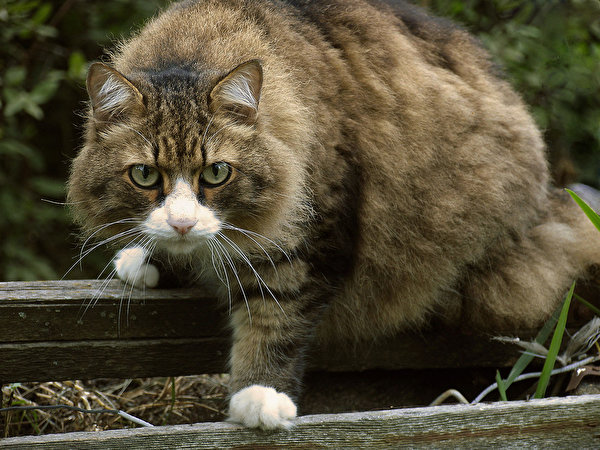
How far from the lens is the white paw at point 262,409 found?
176 cm

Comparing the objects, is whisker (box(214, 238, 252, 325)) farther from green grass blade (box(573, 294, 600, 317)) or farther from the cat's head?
green grass blade (box(573, 294, 600, 317))

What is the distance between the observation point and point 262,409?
1787mm

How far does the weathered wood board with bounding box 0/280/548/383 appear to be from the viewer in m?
2.01

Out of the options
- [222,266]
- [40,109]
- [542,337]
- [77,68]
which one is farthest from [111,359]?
[40,109]

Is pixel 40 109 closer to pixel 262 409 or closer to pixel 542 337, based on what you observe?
pixel 262 409

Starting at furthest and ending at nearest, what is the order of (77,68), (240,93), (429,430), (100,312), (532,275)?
(77,68) < (532,275) < (100,312) < (240,93) < (429,430)

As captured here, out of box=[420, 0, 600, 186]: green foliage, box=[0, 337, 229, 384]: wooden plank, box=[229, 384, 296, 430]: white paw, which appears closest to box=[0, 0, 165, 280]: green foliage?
box=[0, 337, 229, 384]: wooden plank

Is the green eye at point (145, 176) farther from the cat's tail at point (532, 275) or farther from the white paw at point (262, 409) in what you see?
the cat's tail at point (532, 275)

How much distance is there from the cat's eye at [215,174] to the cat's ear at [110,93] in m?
0.24

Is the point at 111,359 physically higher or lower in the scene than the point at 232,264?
lower

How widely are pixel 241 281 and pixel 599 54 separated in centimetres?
242

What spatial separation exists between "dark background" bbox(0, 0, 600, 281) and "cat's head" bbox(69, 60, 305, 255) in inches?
62.6

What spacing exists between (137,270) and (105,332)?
229mm

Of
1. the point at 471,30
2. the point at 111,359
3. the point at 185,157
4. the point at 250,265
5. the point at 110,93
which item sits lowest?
the point at 111,359
